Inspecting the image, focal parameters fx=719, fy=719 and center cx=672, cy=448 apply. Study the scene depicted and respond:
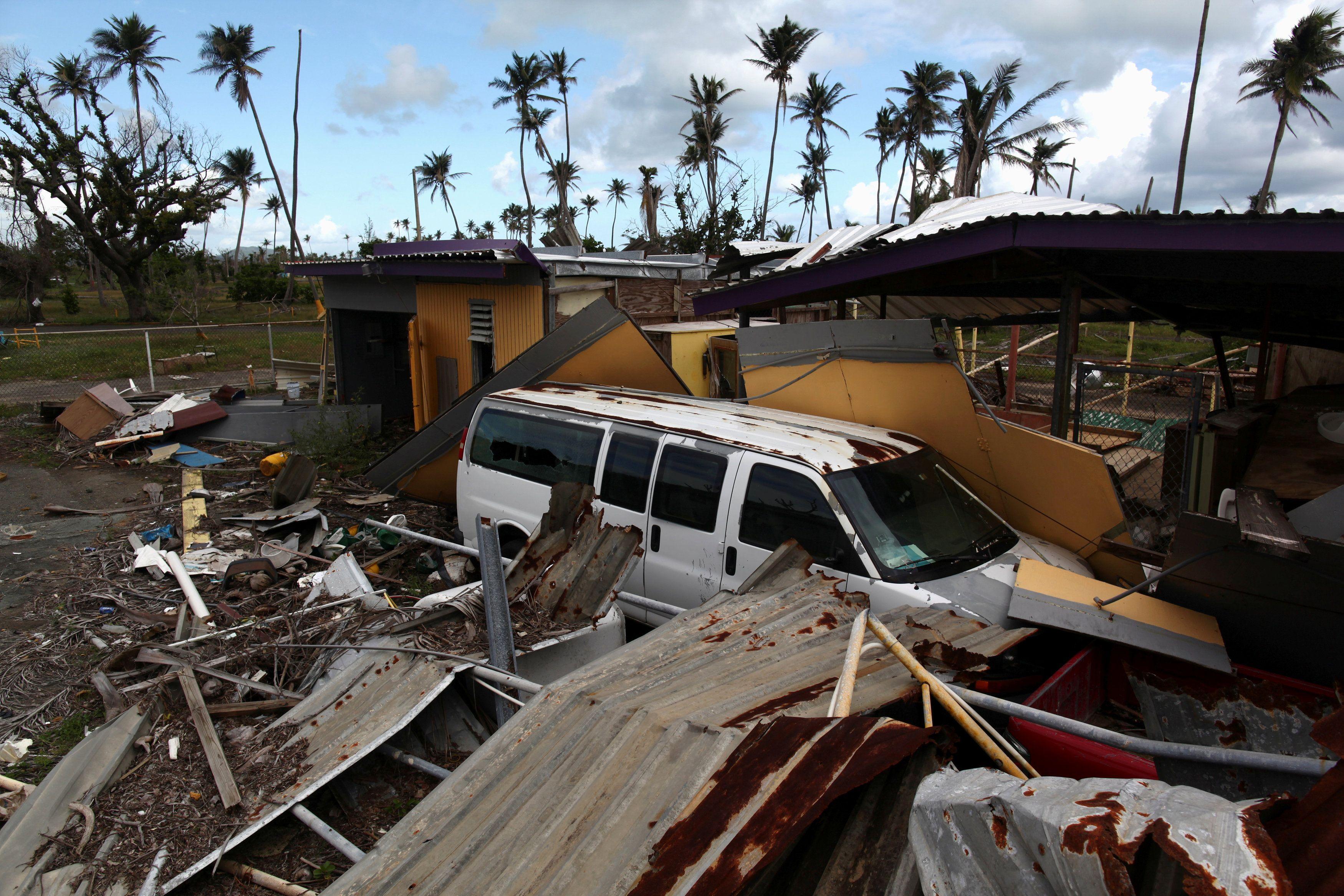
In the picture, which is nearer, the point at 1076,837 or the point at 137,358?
the point at 1076,837

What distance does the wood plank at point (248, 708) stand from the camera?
391 centimetres

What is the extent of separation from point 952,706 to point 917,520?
2068 millimetres

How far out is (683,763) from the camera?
7.21ft

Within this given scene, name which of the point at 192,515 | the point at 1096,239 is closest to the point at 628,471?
the point at 1096,239

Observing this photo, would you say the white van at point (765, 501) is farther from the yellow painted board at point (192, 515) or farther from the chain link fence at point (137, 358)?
the chain link fence at point (137, 358)

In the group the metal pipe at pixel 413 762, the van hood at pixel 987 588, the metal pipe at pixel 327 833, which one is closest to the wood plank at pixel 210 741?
the metal pipe at pixel 327 833

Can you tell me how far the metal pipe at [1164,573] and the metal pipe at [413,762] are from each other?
3.21m

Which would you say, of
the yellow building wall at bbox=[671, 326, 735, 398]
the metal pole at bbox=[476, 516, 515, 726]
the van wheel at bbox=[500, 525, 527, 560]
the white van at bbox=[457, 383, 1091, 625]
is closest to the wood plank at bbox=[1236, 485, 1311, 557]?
the white van at bbox=[457, 383, 1091, 625]

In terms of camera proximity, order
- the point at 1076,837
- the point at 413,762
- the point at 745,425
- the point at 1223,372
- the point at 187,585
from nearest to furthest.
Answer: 1. the point at 1076,837
2. the point at 413,762
3. the point at 745,425
4. the point at 187,585
5. the point at 1223,372

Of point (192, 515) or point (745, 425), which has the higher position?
point (745, 425)

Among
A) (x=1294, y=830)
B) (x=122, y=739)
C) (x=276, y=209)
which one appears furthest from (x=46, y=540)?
(x=276, y=209)

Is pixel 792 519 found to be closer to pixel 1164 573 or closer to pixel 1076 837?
pixel 1164 573

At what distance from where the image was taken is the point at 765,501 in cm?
419

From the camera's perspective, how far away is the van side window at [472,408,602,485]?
521cm
